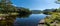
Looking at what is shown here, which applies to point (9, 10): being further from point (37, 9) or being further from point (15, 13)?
point (37, 9)

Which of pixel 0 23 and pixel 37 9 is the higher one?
pixel 37 9

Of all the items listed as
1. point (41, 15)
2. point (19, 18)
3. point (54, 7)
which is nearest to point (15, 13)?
point (19, 18)

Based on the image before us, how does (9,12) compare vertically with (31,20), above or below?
above

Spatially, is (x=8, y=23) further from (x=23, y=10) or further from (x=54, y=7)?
(x=54, y=7)

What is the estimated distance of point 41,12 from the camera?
1.79 metres

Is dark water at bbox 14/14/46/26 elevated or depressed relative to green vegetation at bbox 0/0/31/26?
depressed

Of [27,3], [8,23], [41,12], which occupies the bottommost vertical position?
[8,23]

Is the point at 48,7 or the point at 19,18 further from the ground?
the point at 48,7

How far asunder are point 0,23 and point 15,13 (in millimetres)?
234

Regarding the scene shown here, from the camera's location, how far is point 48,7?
5.86ft

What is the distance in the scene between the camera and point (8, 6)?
177 cm

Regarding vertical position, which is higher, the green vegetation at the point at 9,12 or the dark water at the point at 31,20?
the green vegetation at the point at 9,12

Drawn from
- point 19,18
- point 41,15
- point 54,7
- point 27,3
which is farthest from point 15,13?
point 54,7

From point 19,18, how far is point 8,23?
16 cm
